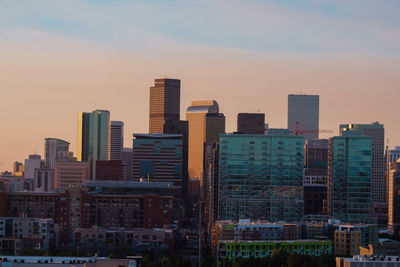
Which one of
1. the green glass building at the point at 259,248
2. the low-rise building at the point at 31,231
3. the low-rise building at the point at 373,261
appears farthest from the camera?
the low-rise building at the point at 31,231

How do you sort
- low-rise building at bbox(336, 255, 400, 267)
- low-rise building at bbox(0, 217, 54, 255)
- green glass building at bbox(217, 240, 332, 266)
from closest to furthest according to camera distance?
low-rise building at bbox(336, 255, 400, 267) < green glass building at bbox(217, 240, 332, 266) < low-rise building at bbox(0, 217, 54, 255)

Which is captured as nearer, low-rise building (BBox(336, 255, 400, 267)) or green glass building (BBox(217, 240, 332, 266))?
low-rise building (BBox(336, 255, 400, 267))

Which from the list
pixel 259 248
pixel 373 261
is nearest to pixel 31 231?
pixel 259 248

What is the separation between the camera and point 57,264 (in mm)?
130125

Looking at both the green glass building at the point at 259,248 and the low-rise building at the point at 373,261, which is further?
the green glass building at the point at 259,248

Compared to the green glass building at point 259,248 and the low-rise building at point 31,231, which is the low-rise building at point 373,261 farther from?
the low-rise building at point 31,231

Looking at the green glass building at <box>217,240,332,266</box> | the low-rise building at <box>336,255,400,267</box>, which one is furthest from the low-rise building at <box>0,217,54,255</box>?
the low-rise building at <box>336,255,400,267</box>

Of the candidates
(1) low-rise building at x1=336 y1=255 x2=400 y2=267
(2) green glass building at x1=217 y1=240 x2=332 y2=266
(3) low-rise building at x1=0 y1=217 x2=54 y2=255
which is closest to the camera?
(1) low-rise building at x1=336 y1=255 x2=400 y2=267

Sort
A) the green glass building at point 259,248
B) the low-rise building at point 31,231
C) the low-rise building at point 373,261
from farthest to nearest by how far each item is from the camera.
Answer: the low-rise building at point 31,231 → the green glass building at point 259,248 → the low-rise building at point 373,261

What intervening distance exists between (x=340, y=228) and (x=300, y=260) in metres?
46.9

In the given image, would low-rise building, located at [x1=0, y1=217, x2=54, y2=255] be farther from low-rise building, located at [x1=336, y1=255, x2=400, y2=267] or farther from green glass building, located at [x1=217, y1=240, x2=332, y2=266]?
low-rise building, located at [x1=336, y1=255, x2=400, y2=267]

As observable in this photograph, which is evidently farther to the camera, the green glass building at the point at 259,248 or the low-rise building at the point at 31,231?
the low-rise building at the point at 31,231

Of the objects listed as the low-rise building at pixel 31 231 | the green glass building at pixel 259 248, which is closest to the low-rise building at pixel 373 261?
the green glass building at pixel 259 248

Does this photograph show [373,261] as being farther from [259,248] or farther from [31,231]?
[31,231]
